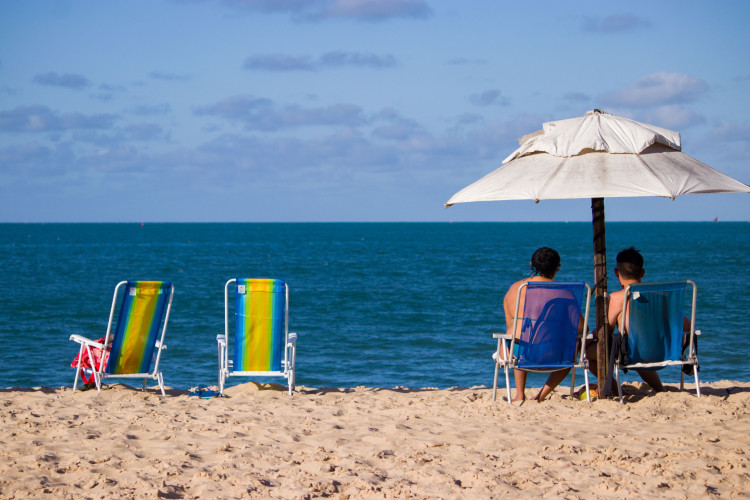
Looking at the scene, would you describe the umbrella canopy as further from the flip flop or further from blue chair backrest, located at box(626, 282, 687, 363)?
the flip flop

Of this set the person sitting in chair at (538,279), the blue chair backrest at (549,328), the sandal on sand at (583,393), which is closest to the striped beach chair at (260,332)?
the person sitting in chair at (538,279)

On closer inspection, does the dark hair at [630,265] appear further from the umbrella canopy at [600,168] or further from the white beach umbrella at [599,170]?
the umbrella canopy at [600,168]

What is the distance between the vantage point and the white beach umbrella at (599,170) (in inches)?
187

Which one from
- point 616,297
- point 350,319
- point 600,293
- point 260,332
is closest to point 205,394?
point 260,332

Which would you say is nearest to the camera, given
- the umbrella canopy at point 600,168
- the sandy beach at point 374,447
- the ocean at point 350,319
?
the sandy beach at point 374,447

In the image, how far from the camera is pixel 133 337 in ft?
20.2

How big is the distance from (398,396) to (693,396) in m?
2.23

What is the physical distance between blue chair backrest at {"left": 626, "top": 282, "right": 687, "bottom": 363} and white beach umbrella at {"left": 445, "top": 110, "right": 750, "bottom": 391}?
0.21 metres

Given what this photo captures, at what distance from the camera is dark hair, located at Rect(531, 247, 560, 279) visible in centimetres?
560

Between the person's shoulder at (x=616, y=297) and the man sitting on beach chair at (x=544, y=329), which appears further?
the person's shoulder at (x=616, y=297)

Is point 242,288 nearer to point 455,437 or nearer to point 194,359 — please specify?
point 455,437

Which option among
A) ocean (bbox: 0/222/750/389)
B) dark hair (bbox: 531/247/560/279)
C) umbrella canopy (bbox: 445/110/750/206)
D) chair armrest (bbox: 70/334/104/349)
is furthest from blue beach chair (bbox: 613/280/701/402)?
chair armrest (bbox: 70/334/104/349)

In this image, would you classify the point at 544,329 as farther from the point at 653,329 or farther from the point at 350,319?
the point at 350,319

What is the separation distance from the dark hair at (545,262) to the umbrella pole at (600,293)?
310 mm
